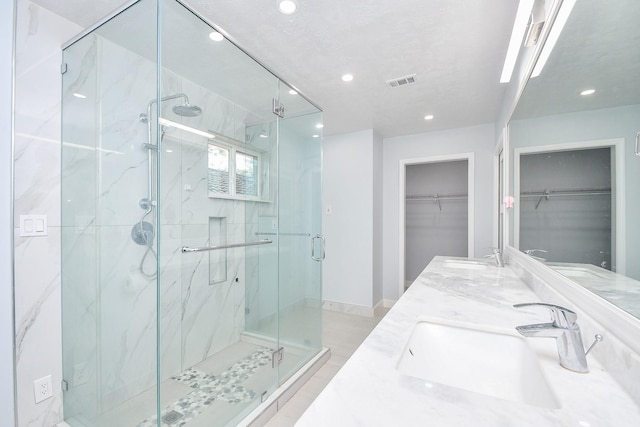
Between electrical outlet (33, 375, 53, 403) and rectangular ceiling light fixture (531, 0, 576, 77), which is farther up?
rectangular ceiling light fixture (531, 0, 576, 77)

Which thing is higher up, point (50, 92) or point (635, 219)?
point (50, 92)

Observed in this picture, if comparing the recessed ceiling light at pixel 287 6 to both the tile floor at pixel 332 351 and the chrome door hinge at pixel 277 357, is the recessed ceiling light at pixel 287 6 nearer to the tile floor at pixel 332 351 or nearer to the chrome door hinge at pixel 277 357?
the chrome door hinge at pixel 277 357

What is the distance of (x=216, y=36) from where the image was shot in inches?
72.6

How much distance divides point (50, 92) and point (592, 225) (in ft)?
9.42

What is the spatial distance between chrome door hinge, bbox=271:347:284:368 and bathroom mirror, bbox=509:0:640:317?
6.41ft

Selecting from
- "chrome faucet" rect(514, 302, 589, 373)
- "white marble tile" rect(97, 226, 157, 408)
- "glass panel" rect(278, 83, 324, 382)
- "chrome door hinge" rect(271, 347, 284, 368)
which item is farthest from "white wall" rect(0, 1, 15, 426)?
"chrome faucet" rect(514, 302, 589, 373)

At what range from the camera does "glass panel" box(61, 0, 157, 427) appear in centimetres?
173

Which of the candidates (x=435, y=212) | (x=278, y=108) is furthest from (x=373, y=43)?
(x=435, y=212)

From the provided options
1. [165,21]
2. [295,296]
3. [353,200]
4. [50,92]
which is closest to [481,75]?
[353,200]

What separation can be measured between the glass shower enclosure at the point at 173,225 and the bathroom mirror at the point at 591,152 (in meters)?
1.79

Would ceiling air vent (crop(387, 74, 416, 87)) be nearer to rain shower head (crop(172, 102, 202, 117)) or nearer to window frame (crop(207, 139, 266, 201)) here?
window frame (crop(207, 139, 266, 201))

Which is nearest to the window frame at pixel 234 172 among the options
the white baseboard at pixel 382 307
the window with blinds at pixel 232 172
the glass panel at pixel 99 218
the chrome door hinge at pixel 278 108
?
the window with blinds at pixel 232 172

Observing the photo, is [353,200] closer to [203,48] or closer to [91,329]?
[203,48]

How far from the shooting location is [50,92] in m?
1.71
